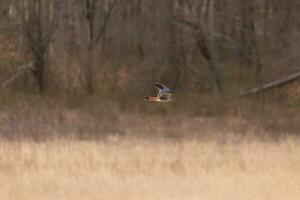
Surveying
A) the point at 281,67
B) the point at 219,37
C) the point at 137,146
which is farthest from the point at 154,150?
the point at 219,37

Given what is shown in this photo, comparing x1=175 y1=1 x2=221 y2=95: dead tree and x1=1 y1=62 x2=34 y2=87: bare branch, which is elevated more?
x1=175 y1=1 x2=221 y2=95: dead tree

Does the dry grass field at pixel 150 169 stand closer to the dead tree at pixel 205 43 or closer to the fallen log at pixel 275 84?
the fallen log at pixel 275 84

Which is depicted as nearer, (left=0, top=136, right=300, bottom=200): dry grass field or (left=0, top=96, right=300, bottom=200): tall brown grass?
(left=0, top=136, right=300, bottom=200): dry grass field

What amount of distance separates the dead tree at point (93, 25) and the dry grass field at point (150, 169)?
23.1ft

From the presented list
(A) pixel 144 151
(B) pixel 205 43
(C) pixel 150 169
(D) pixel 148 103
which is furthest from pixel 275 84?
(C) pixel 150 169

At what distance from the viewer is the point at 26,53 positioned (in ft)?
67.4

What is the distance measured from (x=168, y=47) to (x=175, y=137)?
7.27 meters

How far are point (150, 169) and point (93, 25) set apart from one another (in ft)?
40.3

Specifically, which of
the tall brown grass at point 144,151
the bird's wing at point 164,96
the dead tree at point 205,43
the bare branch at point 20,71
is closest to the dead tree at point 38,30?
the bare branch at point 20,71

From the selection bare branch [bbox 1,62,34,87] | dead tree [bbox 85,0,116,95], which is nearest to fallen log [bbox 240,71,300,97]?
dead tree [bbox 85,0,116,95]

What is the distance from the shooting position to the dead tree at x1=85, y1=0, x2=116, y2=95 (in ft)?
64.8

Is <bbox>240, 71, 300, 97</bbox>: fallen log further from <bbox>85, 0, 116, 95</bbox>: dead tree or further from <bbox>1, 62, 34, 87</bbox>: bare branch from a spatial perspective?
<bbox>1, 62, 34, 87</bbox>: bare branch

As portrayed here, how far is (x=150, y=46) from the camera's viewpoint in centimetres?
2100

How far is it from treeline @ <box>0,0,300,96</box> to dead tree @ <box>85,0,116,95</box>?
0.12ft
